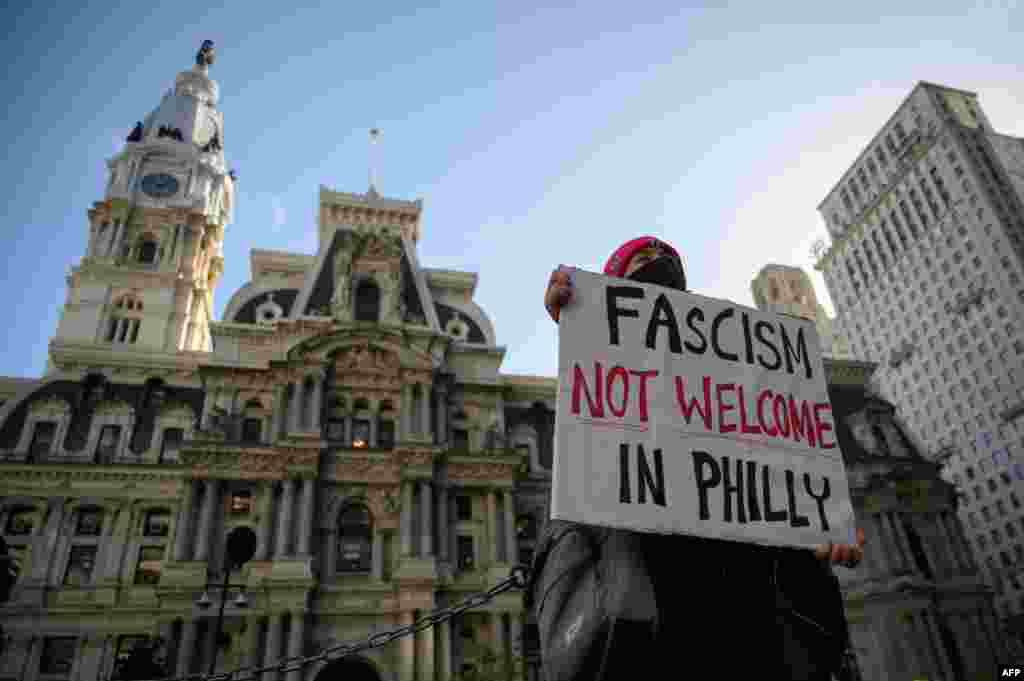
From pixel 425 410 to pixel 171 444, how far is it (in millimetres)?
10989

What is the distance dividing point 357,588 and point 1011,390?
6510cm

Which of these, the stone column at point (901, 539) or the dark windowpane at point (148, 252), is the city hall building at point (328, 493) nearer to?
the stone column at point (901, 539)

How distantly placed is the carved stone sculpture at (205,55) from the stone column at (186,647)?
248 ft

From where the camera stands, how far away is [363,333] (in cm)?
2845

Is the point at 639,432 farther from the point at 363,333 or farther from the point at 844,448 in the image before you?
the point at 844,448

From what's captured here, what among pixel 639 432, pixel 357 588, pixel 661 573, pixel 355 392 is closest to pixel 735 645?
pixel 661 573

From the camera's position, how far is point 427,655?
74.9ft

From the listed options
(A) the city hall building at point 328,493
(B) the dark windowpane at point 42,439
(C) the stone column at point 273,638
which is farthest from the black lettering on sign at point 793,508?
(B) the dark windowpane at point 42,439

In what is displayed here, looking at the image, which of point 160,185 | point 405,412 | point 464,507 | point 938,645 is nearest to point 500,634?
point 464,507

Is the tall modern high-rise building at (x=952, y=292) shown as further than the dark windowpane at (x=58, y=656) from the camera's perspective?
Yes

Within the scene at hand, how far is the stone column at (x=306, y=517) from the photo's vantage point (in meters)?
24.0

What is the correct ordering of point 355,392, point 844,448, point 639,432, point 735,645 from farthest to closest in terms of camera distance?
point 844,448 < point 355,392 < point 639,432 < point 735,645

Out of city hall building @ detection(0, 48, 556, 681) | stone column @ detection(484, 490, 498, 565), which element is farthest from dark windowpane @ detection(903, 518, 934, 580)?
stone column @ detection(484, 490, 498, 565)

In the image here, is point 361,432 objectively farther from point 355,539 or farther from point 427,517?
point 427,517
